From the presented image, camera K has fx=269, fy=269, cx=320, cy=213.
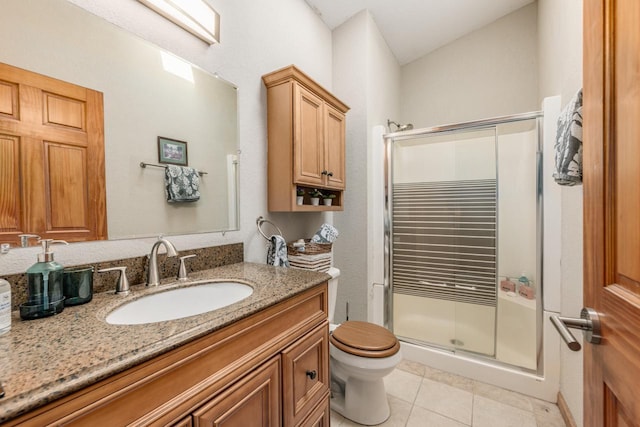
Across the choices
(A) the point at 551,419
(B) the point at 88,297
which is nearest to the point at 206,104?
(B) the point at 88,297

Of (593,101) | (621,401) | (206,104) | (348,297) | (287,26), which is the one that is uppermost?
(287,26)

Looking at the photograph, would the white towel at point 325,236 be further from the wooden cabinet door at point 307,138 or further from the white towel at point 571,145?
the white towel at point 571,145

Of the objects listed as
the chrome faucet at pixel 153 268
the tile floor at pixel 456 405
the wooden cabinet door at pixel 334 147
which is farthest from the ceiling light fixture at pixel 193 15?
the tile floor at pixel 456 405

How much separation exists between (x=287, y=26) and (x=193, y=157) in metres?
1.18

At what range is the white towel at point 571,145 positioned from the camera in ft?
2.72

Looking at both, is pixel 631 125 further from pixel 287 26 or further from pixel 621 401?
pixel 287 26

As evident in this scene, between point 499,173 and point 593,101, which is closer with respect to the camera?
point 593,101

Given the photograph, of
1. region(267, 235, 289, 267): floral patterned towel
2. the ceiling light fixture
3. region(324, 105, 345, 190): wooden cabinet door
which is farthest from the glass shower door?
the ceiling light fixture

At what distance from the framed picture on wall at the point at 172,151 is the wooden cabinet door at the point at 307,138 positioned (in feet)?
1.81

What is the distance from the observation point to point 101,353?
499 millimetres

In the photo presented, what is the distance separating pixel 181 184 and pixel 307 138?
2.43 feet

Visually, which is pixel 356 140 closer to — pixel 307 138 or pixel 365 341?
pixel 307 138

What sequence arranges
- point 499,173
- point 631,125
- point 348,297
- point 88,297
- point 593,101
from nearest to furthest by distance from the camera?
1. point 631,125
2. point 593,101
3. point 88,297
4. point 499,173
5. point 348,297

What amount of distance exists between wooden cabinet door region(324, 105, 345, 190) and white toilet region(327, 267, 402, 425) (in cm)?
94
